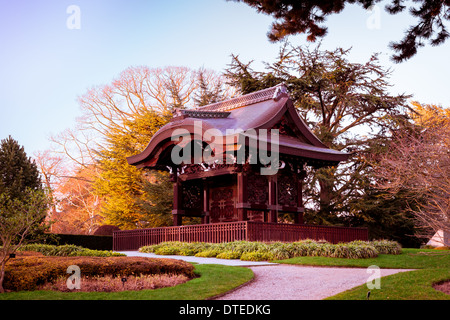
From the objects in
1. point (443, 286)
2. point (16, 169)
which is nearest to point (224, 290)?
point (443, 286)

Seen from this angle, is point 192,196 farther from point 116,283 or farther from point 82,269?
point 116,283

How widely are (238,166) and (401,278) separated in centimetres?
1075

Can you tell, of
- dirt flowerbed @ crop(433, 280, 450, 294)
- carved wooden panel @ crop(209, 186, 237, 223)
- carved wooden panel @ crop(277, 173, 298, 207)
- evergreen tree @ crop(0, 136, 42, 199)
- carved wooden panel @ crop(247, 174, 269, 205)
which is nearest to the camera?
dirt flowerbed @ crop(433, 280, 450, 294)

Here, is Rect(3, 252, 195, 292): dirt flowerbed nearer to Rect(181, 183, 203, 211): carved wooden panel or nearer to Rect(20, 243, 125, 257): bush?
Rect(20, 243, 125, 257): bush

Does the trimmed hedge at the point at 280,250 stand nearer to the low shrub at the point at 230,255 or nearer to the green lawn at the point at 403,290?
the low shrub at the point at 230,255

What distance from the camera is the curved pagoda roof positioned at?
20.2 m

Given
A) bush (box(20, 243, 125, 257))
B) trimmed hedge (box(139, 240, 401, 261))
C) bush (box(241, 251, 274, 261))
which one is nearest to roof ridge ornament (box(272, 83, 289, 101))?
trimmed hedge (box(139, 240, 401, 261))

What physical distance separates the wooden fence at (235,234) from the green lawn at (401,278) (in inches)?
154

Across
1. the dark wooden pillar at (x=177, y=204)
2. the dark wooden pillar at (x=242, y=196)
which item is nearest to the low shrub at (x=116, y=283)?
the dark wooden pillar at (x=242, y=196)

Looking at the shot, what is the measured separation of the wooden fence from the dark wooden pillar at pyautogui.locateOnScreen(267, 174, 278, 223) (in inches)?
73.0

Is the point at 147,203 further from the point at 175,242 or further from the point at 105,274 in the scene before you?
the point at 105,274

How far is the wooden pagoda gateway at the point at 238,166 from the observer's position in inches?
746
